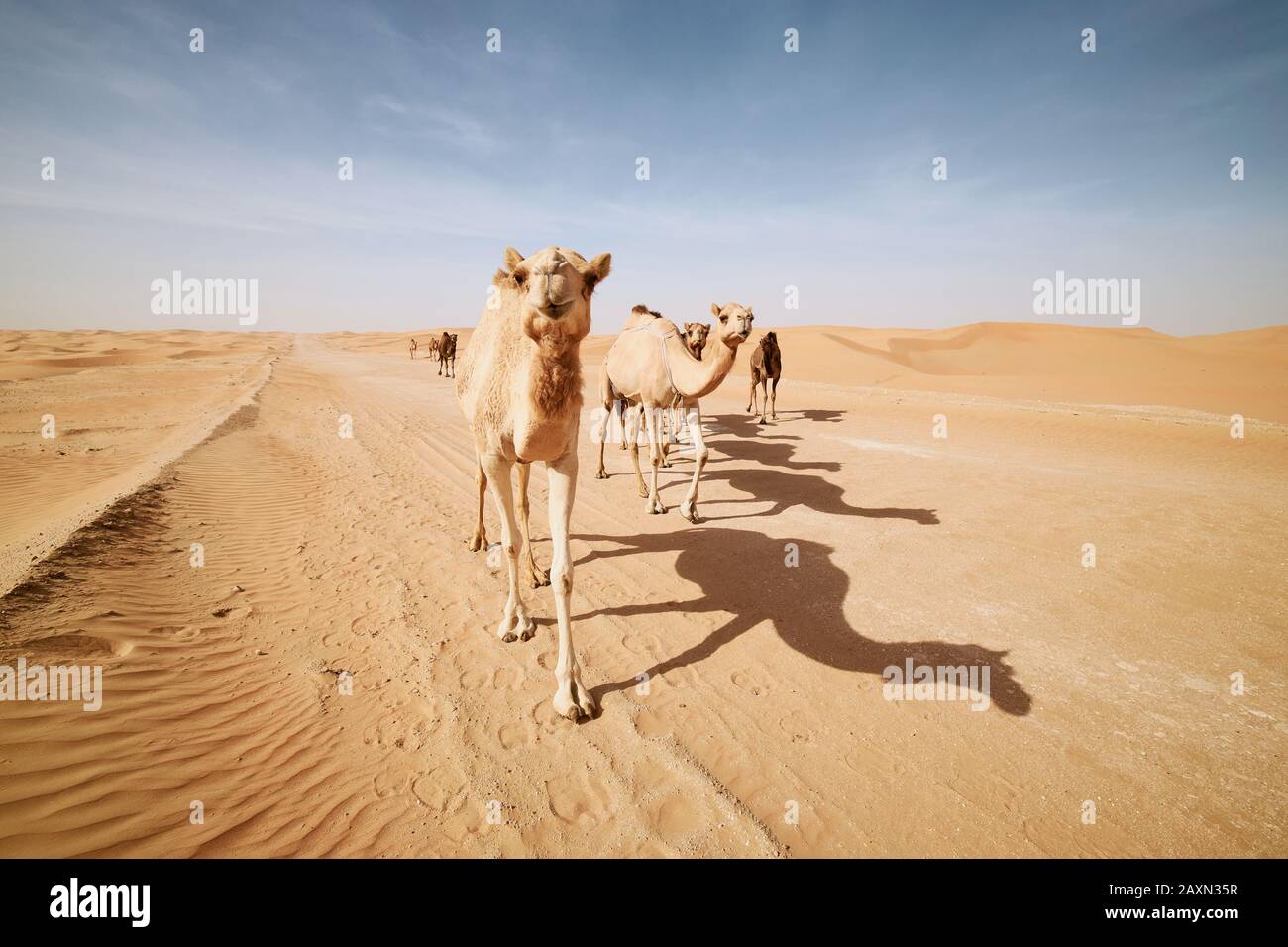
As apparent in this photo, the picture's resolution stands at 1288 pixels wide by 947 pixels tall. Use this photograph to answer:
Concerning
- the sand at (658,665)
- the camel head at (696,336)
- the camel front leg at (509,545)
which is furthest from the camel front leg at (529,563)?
the camel head at (696,336)

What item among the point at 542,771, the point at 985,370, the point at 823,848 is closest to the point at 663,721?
the point at 542,771

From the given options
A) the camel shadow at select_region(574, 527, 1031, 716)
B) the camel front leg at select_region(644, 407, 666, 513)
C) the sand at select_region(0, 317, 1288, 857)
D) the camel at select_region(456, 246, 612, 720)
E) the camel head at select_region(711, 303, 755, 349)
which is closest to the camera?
the sand at select_region(0, 317, 1288, 857)

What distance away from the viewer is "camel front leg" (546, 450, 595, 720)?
3.73 meters

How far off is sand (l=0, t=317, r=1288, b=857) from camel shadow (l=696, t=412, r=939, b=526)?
5.7 inches

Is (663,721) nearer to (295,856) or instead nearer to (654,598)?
(654,598)

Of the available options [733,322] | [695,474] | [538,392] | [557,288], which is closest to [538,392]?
[538,392]

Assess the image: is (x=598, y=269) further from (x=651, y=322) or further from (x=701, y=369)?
(x=651, y=322)

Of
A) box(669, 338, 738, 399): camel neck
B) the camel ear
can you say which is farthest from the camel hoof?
box(669, 338, 738, 399): camel neck

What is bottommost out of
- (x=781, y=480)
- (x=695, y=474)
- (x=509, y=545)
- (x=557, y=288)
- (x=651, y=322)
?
(x=509, y=545)

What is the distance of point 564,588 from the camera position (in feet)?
12.9

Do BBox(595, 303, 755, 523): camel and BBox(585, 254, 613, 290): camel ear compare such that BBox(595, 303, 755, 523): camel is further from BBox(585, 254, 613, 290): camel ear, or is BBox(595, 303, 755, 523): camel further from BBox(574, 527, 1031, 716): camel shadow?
BBox(585, 254, 613, 290): camel ear

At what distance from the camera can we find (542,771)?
3236 millimetres

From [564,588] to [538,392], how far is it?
158 centimetres

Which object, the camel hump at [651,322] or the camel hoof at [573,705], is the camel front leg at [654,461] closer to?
the camel hump at [651,322]
